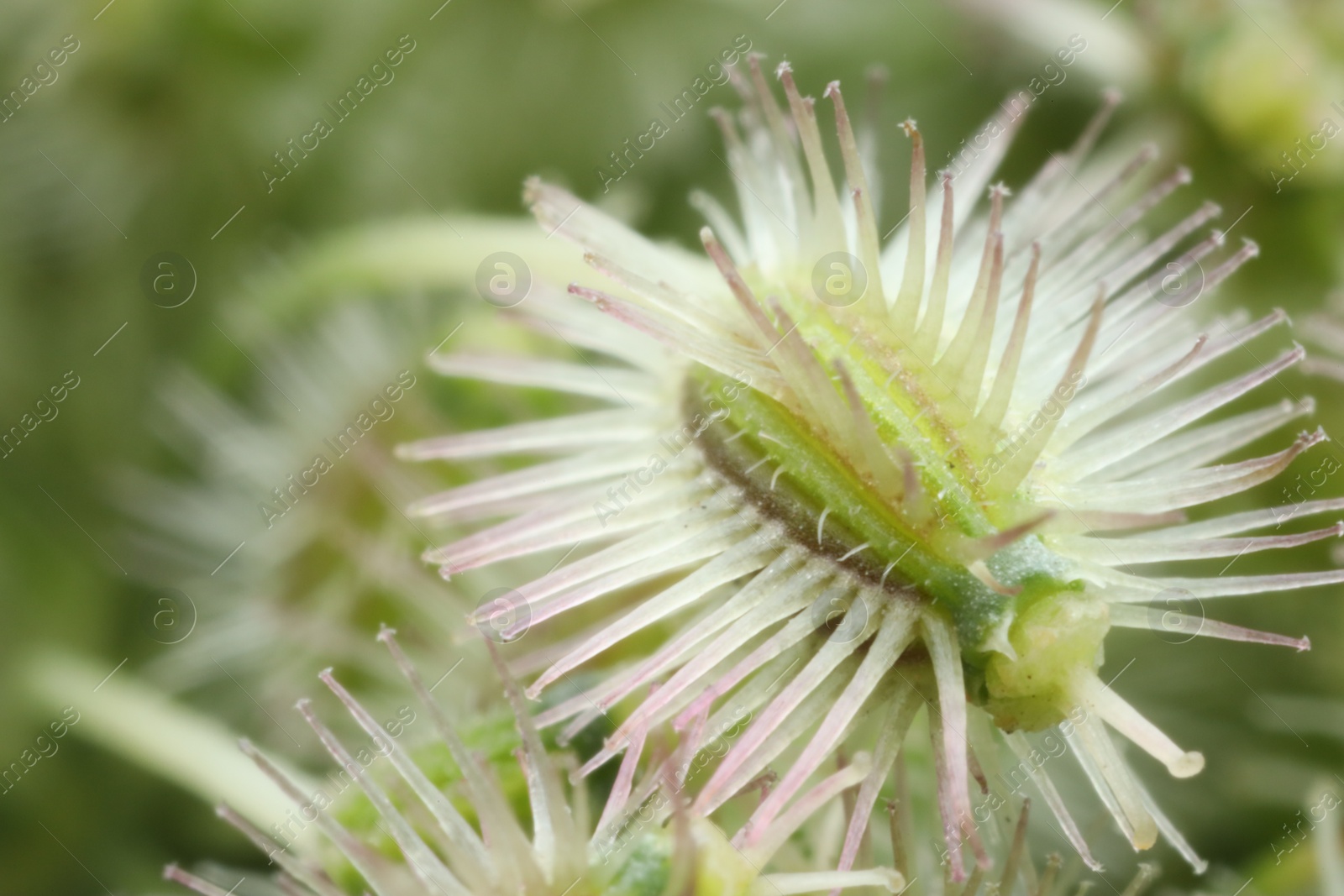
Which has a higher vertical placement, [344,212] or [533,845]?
[344,212]

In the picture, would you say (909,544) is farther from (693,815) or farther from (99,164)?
(99,164)

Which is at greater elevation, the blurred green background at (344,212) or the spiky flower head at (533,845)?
the blurred green background at (344,212)

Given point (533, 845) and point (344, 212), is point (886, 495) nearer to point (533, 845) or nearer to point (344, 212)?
point (533, 845)

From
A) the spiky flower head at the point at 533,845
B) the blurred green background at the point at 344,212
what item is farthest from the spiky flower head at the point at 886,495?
the blurred green background at the point at 344,212

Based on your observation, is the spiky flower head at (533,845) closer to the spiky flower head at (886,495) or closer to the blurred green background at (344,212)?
the spiky flower head at (886,495)

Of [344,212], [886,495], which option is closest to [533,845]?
[886,495]

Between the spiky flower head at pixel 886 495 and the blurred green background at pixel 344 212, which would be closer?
the spiky flower head at pixel 886 495
